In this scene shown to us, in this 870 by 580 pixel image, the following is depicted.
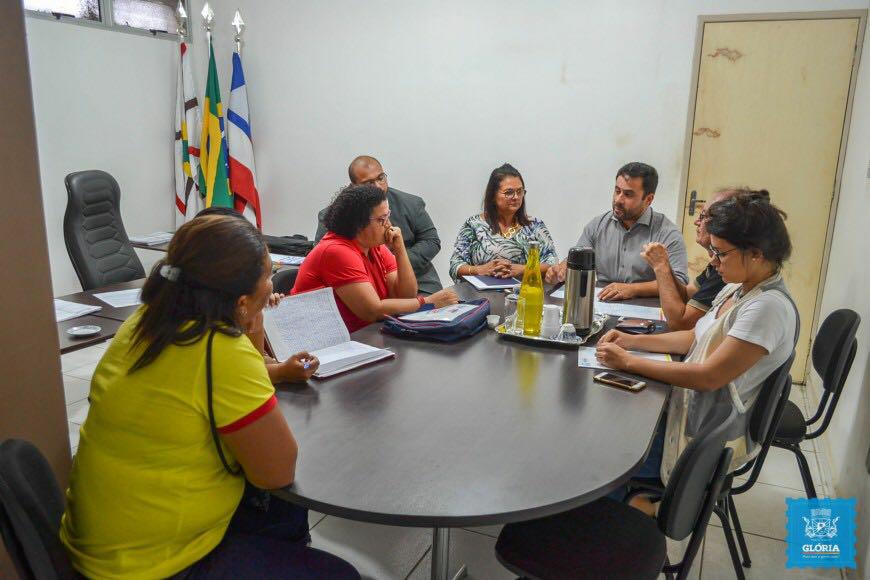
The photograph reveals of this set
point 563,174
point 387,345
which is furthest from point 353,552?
point 563,174

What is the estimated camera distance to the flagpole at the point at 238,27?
506 centimetres

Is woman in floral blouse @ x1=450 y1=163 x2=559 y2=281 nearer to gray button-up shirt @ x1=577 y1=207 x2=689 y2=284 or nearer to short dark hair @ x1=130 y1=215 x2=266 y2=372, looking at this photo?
gray button-up shirt @ x1=577 y1=207 x2=689 y2=284

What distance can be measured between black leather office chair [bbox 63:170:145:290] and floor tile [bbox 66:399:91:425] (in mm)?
679

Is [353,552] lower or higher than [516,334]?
lower

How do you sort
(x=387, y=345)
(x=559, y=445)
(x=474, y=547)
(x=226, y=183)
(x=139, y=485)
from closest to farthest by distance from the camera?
1. (x=139, y=485)
2. (x=559, y=445)
3. (x=387, y=345)
4. (x=474, y=547)
5. (x=226, y=183)

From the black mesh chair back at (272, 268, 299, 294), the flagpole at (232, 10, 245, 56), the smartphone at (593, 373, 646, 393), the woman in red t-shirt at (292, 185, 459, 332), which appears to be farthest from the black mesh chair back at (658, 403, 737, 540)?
the flagpole at (232, 10, 245, 56)

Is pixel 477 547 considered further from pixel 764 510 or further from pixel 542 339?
pixel 764 510

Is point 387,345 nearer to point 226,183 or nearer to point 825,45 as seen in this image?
point 825,45

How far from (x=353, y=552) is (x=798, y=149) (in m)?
3.40

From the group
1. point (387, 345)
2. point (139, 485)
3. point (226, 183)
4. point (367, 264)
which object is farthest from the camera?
point (226, 183)

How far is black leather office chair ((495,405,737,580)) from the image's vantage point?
55.6 inches

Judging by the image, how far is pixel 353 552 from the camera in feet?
7.36

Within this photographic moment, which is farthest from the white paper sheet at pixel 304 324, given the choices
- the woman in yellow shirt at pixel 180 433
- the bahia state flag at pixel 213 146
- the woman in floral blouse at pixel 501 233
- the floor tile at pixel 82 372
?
the bahia state flag at pixel 213 146

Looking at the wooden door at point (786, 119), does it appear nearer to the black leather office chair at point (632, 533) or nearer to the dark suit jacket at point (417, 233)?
the dark suit jacket at point (417, 233)
